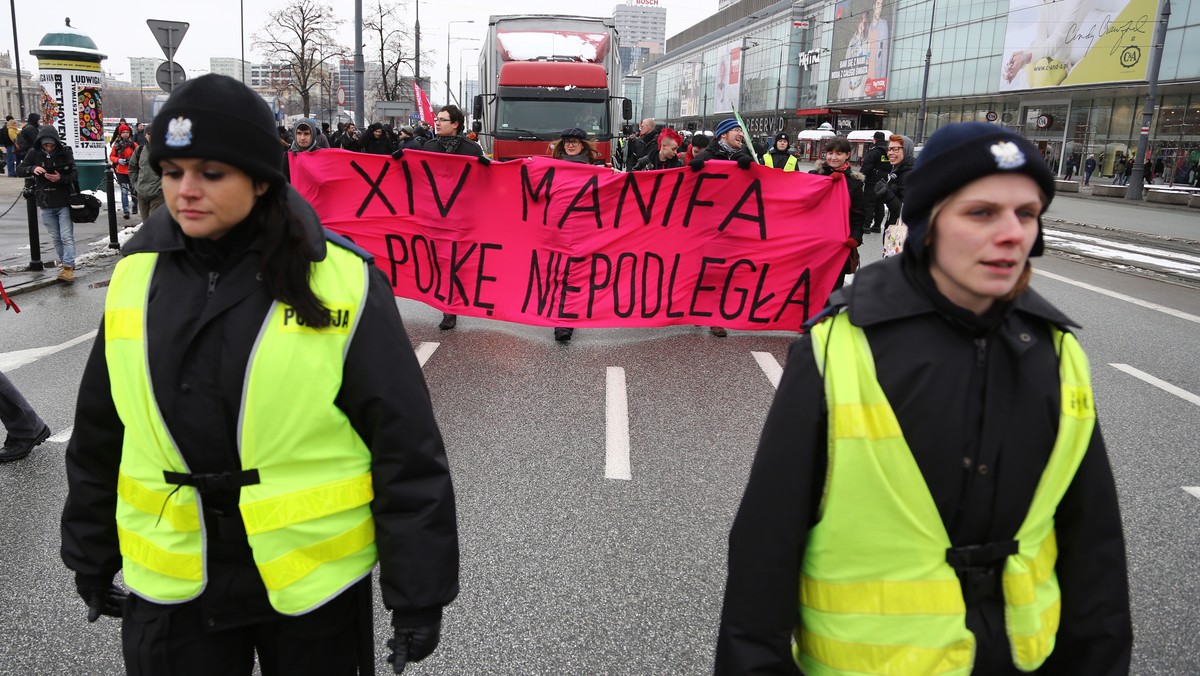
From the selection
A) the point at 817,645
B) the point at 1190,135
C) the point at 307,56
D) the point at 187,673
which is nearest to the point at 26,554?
the point at 187,673

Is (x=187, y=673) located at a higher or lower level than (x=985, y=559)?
lower

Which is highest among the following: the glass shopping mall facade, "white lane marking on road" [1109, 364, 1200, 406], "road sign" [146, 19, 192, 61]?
the glass shopping mall facade

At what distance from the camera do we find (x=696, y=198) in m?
8.45

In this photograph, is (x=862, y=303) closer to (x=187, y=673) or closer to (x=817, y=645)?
(x=817, y=645)

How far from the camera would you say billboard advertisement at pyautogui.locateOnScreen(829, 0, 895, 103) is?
6209 cm

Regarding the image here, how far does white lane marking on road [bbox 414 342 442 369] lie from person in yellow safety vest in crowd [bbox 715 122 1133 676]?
6.07 m

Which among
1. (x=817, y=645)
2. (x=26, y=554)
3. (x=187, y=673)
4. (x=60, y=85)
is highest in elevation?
(x=60, y=85)

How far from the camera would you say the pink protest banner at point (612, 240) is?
8414 millimetres

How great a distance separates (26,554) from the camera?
4.05m

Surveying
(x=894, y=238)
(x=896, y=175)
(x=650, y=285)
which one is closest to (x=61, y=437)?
(x=650, y=285)

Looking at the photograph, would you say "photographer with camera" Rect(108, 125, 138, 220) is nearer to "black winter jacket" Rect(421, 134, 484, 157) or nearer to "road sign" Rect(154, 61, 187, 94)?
"road sign" Rect(154, 61, 187, 94)

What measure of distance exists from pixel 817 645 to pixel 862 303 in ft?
2.38

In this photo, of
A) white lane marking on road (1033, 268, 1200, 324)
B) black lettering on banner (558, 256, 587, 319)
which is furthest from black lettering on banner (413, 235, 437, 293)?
white lane marking on road (1033, 268, 1200, 324)

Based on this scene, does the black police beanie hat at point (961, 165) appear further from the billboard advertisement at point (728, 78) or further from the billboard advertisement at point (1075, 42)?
the billboard advertisement at point (728, 78)
